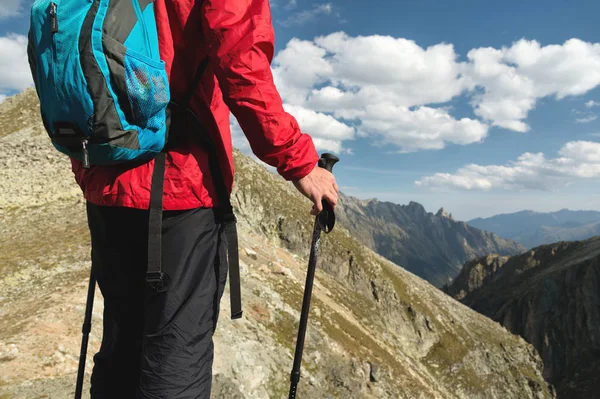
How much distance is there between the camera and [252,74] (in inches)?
114

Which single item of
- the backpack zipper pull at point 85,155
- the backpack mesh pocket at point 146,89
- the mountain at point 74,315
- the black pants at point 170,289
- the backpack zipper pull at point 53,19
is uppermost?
the backpack zipper pull at point 53,19

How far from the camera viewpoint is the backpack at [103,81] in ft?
8.38

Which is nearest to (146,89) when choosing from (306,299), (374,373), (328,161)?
(328,161)

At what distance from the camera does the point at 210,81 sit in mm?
3293

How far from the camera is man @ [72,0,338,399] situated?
2.91m

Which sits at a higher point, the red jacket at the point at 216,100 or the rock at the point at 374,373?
the red jacket at the point at 216,100

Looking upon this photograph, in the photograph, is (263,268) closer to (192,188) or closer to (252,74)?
(192,188)

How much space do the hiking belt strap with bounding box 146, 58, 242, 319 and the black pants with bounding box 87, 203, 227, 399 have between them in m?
0.09

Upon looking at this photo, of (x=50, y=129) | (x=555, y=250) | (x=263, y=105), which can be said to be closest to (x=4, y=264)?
(x=50, y=129)

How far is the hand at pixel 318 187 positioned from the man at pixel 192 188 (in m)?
0.01

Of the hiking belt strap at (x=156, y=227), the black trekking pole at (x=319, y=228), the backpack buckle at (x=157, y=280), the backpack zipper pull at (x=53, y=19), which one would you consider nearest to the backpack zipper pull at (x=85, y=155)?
the hiking belt strap at (x=156, y=227)

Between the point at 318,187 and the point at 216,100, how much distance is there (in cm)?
121

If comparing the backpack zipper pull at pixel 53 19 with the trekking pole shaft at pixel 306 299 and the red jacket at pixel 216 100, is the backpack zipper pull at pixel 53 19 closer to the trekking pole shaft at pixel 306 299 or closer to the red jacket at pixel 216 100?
the red jacket at pixel 216 100

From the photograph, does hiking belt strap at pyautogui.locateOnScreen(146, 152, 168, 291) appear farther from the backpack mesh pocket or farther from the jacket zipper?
the jacket zipper
